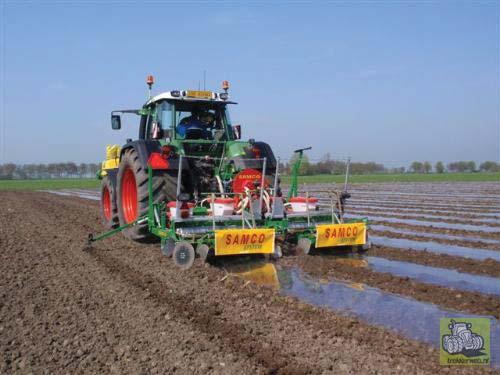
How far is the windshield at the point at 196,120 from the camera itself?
8070mm

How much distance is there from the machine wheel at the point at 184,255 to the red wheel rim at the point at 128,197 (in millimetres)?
2500

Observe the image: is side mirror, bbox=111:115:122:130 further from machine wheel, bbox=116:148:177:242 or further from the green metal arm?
the green metal arm

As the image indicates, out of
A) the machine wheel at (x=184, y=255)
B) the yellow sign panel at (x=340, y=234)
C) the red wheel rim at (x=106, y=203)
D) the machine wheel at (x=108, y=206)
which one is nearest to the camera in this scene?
Answer: the machine wheel at (x=184, y=255)

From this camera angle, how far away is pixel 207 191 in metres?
7.67

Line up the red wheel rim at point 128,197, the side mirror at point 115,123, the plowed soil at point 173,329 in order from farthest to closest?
the side mirror at point 115,123 < the red wheel rim at point 128,197 < the plowed soil at point 173,329

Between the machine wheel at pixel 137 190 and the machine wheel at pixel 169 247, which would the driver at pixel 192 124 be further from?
the machine wheel at pixel 169 247

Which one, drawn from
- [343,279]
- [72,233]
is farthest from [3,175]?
[343,279]

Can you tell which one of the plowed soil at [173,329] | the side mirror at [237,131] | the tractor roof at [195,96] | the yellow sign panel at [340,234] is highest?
the tractor roof at [195,96]

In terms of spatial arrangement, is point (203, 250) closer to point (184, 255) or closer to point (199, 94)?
point (184, 255)

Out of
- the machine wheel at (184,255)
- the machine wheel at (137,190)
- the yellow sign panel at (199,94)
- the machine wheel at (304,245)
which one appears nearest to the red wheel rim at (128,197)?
the machine wheel at (137,190)

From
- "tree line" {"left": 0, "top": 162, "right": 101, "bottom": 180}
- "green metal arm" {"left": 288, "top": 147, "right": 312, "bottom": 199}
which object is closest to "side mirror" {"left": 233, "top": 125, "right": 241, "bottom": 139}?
"green metal arm" {"left": 288, "top": 147, "right": 312, "bottom": 199}

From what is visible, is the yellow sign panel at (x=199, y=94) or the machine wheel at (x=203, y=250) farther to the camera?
the yellow sign panel at (x=199, y=94)

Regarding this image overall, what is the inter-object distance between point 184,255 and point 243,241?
72 centimetres

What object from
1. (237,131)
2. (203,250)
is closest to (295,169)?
(237,131)
